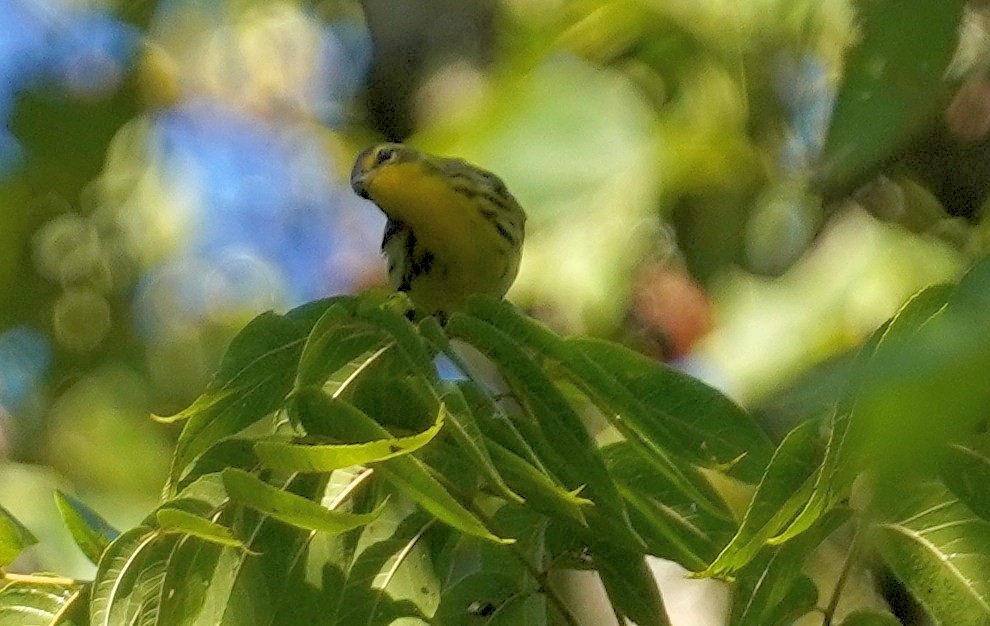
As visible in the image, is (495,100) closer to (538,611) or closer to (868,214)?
(538,611)

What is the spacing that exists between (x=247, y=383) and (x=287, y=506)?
130mm

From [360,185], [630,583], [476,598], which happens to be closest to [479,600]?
[476,598]

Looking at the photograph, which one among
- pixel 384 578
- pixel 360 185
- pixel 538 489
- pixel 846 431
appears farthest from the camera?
pixel 360 185

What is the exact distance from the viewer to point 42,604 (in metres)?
0.74

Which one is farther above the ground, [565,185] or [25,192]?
[25,192]

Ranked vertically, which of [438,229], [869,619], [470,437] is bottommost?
[869,619]

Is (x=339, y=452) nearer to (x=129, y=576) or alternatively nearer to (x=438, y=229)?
(x=129, y=576)

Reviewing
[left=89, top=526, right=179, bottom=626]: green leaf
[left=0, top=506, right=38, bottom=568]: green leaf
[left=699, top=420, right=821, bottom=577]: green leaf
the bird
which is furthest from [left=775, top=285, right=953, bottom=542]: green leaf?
the bird

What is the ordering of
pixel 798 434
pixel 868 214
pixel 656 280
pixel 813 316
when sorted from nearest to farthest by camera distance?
1. pixel 798 434
2. pixel 813 316
3. pixel 868 214
4. pixel 656 280

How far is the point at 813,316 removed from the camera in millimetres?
1038

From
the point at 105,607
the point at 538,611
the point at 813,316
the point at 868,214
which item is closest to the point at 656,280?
the point at 868,214

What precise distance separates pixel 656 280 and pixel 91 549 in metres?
0.86

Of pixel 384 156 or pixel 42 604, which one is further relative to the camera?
pixel 384 156

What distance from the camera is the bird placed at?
1.32m
